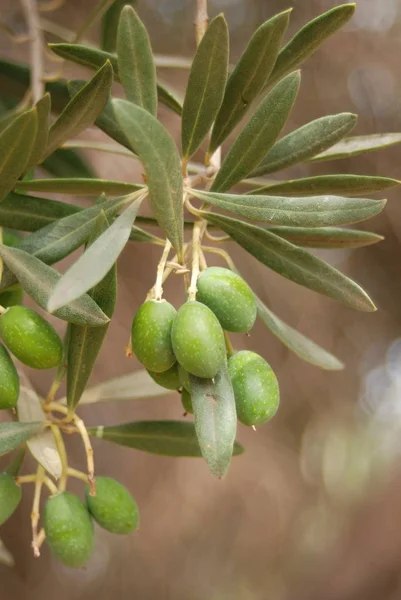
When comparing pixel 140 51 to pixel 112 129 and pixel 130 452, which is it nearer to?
pixel 112 129

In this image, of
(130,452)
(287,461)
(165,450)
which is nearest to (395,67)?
(287,461)

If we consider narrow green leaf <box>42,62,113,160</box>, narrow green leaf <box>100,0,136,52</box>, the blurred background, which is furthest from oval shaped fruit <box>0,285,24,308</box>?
the blurred background

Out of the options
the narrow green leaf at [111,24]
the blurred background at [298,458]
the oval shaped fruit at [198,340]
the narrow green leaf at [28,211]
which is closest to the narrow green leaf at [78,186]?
the narrow green leaf at [28,211]

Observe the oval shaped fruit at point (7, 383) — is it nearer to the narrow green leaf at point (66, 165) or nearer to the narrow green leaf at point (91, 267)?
the narrow green leaf at point (91, 267)

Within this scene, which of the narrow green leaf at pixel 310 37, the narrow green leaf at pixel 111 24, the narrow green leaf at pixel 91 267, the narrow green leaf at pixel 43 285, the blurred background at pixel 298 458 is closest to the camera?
the narrow green leaf at pixel 91 267

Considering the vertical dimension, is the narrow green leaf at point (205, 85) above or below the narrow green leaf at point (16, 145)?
above

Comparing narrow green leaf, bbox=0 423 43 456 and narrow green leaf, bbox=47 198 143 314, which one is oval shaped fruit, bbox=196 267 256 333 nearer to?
narrow green leaf, bbox=47 198 143 314

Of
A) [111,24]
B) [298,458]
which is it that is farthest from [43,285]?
[298,458]
